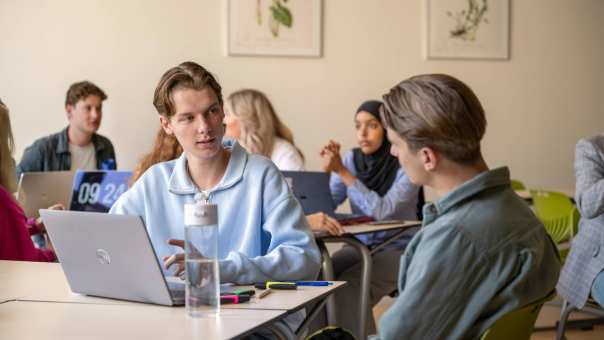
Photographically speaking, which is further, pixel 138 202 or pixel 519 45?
pixel 519 45

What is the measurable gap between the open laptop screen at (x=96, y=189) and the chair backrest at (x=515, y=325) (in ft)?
8.08

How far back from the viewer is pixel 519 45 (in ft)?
19.9

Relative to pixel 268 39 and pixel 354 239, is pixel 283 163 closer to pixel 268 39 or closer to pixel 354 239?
pixel 354 239

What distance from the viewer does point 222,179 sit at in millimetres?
2324

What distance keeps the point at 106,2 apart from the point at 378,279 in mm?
2788

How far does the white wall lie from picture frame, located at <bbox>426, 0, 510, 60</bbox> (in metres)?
0.06

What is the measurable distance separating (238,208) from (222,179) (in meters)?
0.09

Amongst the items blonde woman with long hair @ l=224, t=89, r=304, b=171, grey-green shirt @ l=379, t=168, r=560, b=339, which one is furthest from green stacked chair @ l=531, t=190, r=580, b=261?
grey-green shirt @ l=379, t=168, r=560, b=339

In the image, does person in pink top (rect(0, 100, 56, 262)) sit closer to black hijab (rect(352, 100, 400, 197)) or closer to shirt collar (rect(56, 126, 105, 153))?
black hijab (rect(352, 100, 400, 197))

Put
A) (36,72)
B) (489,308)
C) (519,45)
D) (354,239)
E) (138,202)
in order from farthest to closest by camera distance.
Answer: (519,45)
(36,72)
(354,239)
(138,202)
(489,308)

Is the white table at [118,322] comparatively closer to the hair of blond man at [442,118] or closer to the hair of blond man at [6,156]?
the hair of blond man at [442,118]

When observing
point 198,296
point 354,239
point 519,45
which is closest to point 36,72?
point 354,239

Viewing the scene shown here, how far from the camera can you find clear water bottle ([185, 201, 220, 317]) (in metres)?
1.71

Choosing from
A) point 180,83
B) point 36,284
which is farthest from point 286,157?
point 36,284
